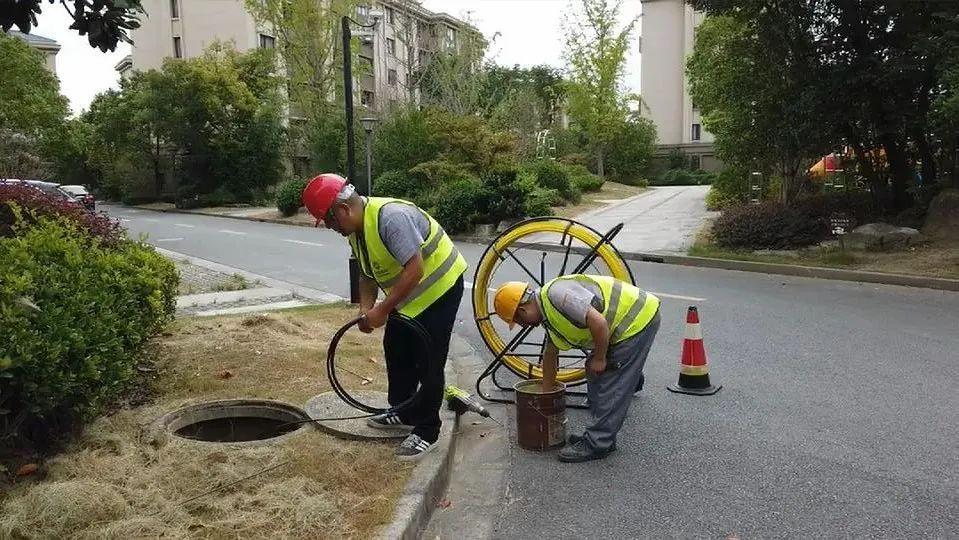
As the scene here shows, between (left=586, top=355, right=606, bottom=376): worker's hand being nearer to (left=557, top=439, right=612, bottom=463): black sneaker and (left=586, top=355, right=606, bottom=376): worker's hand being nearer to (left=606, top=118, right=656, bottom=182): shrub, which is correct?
(left=557, top=439, right=612, bottom=463): black sneaker

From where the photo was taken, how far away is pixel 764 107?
580 inches

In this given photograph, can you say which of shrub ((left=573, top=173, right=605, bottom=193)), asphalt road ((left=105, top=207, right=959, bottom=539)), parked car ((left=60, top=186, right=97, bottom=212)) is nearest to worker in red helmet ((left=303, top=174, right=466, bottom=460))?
asphalt road ((left=105, top=207, right=959, bottom=539))

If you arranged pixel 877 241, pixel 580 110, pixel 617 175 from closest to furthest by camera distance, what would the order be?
pixel 877 241
pixel 580 110
pixel 617 175

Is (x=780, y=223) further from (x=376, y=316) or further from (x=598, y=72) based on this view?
(x=598, y=72)

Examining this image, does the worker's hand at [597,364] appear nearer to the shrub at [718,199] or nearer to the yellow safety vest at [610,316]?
the yellow safety vest at [610,316]

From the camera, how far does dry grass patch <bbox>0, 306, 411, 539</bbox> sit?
3.32 meters

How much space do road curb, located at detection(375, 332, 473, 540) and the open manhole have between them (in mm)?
954

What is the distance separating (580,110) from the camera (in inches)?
1597

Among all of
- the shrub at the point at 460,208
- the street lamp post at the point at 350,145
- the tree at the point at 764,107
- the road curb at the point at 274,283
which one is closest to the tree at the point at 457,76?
the shrub at the point at 460,208

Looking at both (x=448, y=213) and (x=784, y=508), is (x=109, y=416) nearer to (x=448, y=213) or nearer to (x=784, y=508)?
(x=784, y=508)

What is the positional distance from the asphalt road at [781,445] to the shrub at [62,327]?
222 centimetres

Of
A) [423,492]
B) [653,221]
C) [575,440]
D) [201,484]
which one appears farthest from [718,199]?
[201,484]

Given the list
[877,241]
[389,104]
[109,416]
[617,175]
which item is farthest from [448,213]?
[617,175]

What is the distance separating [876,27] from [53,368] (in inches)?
560
